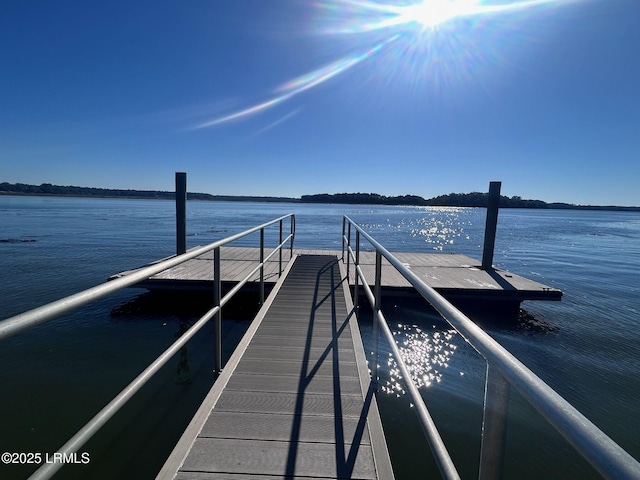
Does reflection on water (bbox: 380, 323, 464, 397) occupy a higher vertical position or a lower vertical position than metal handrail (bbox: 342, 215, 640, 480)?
lower

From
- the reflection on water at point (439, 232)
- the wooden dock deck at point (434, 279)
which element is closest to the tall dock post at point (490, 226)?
the wooden dock deck at point (434, 279)

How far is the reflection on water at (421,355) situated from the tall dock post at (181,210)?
462 cm

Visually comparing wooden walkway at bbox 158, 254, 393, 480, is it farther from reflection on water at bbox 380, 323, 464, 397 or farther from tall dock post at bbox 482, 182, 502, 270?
tall dock post at bbox 482, 182, 502, 270

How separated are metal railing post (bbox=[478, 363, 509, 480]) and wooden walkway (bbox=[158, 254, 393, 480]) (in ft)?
3.33

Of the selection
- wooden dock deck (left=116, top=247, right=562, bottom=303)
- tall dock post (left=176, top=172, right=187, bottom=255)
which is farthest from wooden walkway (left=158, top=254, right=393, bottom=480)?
tall dock post (left=176, top=172, right=187, bottom=255)

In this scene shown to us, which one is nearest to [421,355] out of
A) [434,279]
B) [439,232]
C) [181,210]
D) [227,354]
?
[434,279]

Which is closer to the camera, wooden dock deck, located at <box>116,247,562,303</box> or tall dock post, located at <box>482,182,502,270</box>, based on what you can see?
wooden dock deck, located at <box>116,247,562,303</box>

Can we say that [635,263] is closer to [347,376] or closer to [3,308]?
[347,376]

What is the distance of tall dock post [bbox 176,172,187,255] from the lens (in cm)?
713

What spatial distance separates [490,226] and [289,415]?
21.5 ft

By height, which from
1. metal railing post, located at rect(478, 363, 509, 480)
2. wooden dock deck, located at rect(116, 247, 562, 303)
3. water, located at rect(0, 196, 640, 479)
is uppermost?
metal railing post, located at rect(478, 363, 509, 480)

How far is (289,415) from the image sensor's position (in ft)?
6.95

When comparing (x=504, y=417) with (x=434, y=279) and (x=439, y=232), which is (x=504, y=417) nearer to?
(x=434, y=279)

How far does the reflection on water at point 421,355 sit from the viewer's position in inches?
155
